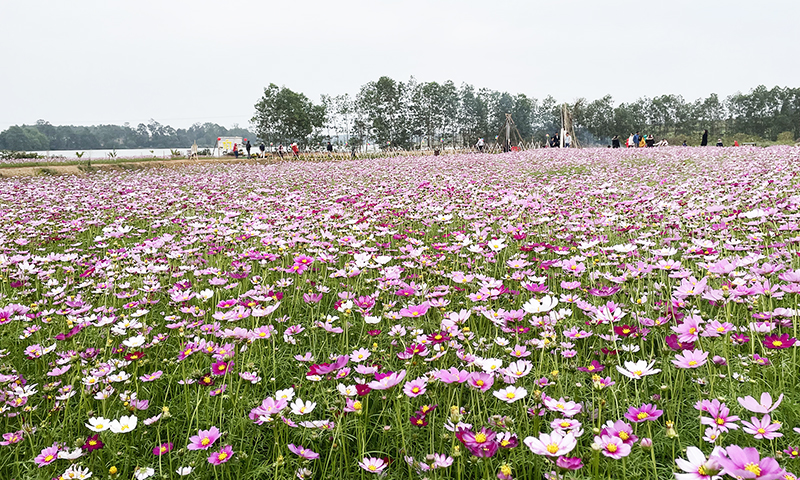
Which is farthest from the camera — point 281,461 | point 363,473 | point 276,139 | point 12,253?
point 276,139

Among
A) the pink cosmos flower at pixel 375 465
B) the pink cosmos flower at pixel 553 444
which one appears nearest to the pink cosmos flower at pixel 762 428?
the pink cosmos flower at pixel 553 444

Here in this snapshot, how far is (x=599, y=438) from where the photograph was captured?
96 centimetres

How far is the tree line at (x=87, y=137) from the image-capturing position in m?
70.0

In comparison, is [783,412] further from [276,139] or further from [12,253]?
[276,139]

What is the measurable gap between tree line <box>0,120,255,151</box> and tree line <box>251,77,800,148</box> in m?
25.4

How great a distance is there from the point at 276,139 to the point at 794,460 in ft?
199

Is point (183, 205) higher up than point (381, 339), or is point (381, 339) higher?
point (183, 205)

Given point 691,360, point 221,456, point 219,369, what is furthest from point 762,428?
point 219,369

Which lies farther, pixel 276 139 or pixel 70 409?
Result: pixel 276 139

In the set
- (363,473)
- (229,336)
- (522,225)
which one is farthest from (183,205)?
(363,473)

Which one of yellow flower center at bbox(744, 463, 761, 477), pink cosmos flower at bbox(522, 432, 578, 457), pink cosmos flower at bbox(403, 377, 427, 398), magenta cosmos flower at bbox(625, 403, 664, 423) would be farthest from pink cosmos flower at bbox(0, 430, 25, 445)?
yellow flower center at bbox(744, 463, 761, 477)

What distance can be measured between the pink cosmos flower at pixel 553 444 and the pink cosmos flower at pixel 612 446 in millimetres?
63

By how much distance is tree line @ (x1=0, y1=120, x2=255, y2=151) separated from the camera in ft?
230

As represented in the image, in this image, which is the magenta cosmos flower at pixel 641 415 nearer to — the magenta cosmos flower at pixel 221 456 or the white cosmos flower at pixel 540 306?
the white cosmos flower at pixel 540 306
